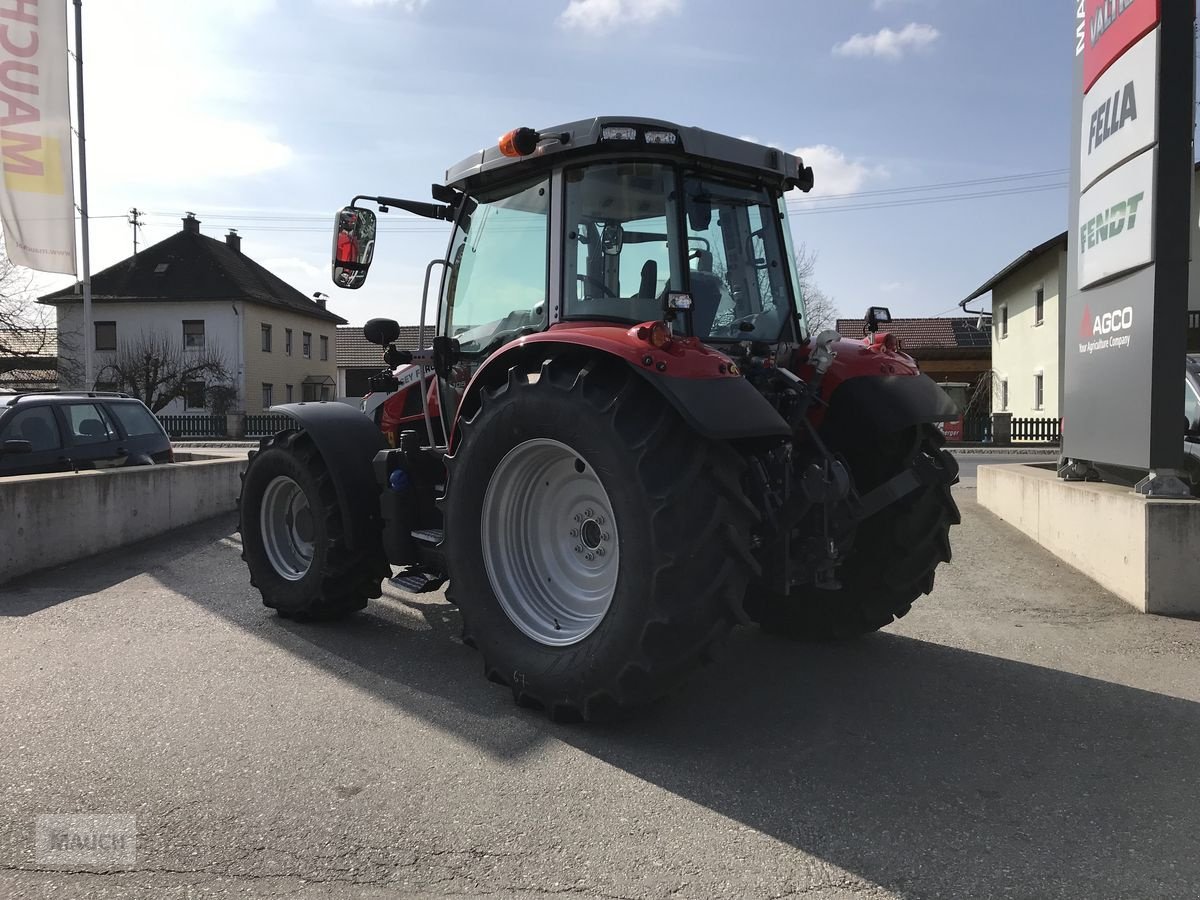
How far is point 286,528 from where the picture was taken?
5676mm

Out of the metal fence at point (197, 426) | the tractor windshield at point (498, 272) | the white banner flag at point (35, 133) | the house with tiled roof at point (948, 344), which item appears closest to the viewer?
the tractor windshield at point (498, 272)

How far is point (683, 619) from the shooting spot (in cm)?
326

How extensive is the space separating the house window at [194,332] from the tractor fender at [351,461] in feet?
130

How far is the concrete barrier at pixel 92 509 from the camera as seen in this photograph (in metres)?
6.97

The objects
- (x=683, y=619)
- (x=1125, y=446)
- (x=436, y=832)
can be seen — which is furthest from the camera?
(x=1125, y=446)

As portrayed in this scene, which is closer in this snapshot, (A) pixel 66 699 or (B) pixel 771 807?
(B) pixel 771 807

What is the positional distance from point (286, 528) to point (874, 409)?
369 centimetres

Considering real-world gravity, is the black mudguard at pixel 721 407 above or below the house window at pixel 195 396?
below

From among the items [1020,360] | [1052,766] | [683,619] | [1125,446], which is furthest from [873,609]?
[1020,360]

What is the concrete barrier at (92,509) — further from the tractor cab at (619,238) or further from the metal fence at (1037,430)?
the metal fence at (1037,430)

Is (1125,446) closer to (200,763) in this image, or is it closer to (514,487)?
(514,487)

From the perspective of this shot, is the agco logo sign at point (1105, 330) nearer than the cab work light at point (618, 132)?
No

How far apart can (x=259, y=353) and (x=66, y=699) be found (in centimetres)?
4084

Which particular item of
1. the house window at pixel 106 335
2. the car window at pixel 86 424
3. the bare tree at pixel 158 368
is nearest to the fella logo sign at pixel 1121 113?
the car window at pixel 86 424
